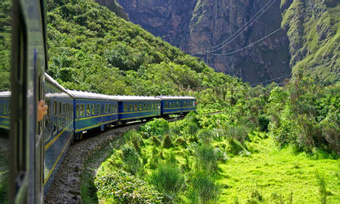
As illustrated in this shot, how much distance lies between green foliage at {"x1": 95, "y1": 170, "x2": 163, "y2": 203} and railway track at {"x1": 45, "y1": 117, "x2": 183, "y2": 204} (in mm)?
547

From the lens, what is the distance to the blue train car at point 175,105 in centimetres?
2489

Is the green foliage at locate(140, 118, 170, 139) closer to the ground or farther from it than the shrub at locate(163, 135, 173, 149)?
farther from it

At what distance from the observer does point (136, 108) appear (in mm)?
19656

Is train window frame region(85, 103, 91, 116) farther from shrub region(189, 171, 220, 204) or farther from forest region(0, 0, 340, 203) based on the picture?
shrub region(189, 171, 220, 204)

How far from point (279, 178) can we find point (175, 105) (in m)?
16.2

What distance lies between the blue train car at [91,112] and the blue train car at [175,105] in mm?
7908

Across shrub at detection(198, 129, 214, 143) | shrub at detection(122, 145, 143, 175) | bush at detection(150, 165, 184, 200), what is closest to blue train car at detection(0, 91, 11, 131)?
bush at detection(150, 165, 184, 200)

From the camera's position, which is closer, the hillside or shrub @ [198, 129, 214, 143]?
shrub @ [198, 129, 214, 143]

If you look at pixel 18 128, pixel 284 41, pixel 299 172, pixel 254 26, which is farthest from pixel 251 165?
pixel 254 26

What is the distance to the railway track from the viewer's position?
239 inches

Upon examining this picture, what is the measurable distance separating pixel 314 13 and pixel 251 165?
117991 mm

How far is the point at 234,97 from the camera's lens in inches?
1468

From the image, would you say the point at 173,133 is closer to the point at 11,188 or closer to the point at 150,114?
the point at 150,114

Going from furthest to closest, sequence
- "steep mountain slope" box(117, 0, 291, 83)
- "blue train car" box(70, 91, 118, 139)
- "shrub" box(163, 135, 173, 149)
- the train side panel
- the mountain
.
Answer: "steep mountain slope" box(117, 0, 291, 83) → the mountain → "shrub" box(163, 135, 173, 149) → the train side panel → "blue train car" box(70, 91, 118, 139)
